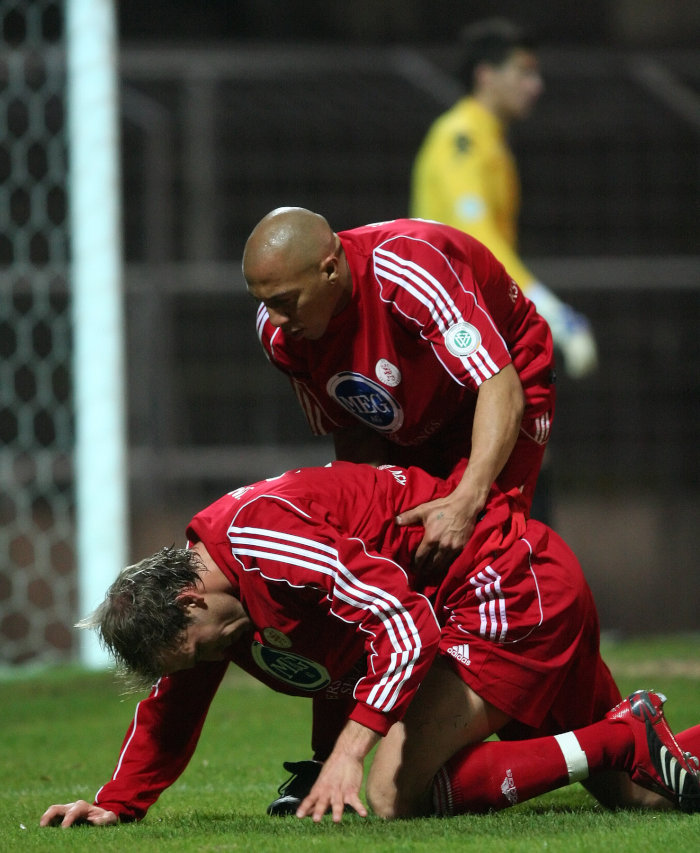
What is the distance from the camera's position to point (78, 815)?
8.93 ft

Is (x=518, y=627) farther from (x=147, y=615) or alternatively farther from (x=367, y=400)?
(x=147, y=615)

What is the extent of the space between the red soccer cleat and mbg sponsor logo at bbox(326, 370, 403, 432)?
2.81 ft

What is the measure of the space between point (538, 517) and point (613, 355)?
356 cm

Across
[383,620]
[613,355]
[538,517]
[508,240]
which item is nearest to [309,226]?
[383,620]

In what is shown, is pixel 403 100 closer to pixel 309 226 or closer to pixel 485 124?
pixel 485 124

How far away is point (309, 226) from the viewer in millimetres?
2912

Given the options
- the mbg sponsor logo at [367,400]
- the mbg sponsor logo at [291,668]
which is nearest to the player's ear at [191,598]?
the mbg sponsor logo at [291,668]

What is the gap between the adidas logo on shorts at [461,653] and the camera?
9.41 feet

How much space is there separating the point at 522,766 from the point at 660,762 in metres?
0.28

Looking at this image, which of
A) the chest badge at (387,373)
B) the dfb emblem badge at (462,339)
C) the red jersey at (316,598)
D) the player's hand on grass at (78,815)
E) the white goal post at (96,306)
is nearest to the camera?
the red jersey at (316,598)

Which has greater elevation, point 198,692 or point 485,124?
point 485,124

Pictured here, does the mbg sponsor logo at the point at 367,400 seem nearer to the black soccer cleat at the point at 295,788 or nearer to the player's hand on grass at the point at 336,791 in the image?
the black soccer cleat at the point at 295,788

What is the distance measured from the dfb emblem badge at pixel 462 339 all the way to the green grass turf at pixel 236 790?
38.4 inches

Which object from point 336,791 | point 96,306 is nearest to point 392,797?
point 336,791
